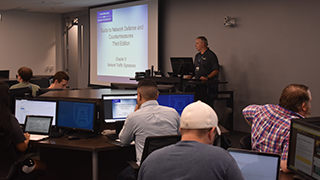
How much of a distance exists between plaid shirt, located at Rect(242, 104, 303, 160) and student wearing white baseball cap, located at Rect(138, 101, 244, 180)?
845mm

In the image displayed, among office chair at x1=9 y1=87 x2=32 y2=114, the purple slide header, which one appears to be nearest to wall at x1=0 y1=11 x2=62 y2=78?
the purple slide header

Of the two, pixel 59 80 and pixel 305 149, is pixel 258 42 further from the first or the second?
pixel 305 149

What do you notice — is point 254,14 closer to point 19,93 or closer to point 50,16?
point 19,93

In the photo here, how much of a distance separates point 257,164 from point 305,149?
0.97 ft

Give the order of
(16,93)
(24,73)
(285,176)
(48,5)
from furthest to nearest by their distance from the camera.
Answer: (48,5)
(24,73)
(16,93)
(285,176)

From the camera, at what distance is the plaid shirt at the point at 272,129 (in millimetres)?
1977

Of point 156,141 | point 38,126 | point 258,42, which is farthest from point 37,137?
point 258,42

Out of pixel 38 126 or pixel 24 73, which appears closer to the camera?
pixel 38 126

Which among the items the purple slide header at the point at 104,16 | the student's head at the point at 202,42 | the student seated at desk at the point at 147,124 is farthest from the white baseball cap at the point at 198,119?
the purple slide header at the point at 104,16

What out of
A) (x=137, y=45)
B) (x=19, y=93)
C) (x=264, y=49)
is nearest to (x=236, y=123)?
(x=264, y=49)

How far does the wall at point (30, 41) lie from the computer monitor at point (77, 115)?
8337mm

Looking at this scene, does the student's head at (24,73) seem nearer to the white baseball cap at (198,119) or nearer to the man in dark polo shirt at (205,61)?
the man in dark polo shirt at (205,61)

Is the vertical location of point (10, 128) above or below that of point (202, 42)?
below

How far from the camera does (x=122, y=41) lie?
8.30m
